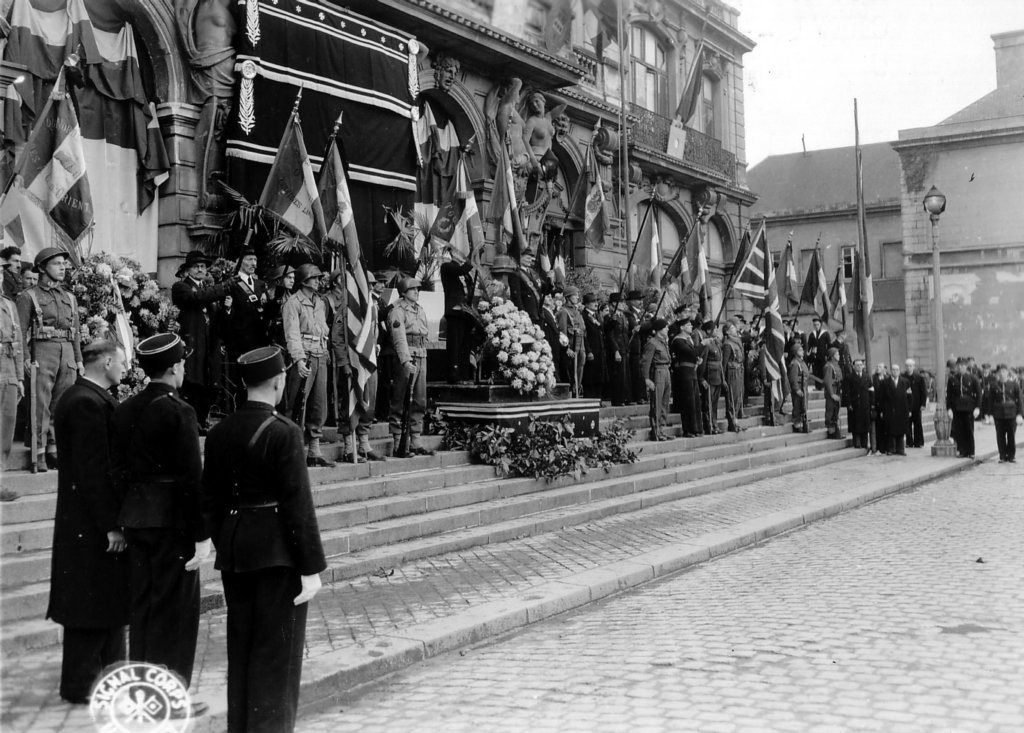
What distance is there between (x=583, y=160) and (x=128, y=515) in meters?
17.1

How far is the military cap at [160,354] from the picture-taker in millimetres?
4773

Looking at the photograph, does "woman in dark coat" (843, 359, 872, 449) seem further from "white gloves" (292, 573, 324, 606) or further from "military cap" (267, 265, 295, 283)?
"white gloves" (292, 573, 324, 606)

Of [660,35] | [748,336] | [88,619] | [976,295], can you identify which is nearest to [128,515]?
[88,619]

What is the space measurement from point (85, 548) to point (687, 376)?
463 inches

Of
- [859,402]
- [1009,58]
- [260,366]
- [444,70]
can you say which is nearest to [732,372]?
[859,402]

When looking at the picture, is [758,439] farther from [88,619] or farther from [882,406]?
[88,619]

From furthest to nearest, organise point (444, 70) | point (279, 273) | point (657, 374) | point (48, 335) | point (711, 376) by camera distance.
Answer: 1. point (444, 70)
2. point (711, 376)
3. point (657, 374)
4. point (279, 273)
5. point (48, 335)

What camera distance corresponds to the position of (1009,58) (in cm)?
4019

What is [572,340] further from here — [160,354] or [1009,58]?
[1009,58]

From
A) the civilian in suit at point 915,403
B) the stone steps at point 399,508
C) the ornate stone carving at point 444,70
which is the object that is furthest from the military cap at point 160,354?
the civilian in suit at point 915,403

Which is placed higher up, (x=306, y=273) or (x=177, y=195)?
(x=177, y=195)

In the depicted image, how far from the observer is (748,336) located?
19.3 metres

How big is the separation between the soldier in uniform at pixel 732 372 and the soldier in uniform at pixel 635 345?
1537 mm

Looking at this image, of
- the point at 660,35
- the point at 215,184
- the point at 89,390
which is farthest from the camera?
the point at 660,35
